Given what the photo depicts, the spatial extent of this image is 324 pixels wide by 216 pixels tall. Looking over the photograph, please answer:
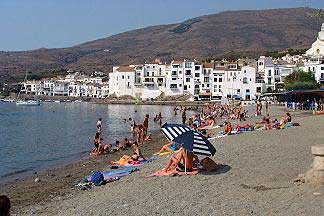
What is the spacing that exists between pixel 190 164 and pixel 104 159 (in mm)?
9271

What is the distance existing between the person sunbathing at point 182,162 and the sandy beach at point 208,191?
577 millimetres

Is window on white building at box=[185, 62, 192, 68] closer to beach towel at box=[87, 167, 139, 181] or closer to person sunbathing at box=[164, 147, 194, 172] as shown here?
beach towel at box=[87, 167, 139, 181]

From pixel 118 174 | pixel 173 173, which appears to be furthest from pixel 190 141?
pixel 118 174

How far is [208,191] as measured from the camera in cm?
1116

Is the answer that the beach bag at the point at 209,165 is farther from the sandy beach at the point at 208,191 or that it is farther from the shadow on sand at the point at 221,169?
the sandy beach at the point at 208,191

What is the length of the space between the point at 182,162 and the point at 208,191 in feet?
8.52

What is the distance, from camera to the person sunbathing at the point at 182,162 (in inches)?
529

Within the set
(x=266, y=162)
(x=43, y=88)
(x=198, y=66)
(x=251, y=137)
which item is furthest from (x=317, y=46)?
(x=43, y=88)

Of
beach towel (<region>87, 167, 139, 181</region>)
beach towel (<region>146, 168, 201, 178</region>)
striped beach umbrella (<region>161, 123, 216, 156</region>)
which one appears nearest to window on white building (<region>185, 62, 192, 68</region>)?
beach towel (<region>87, 167, 139, 181</region>)

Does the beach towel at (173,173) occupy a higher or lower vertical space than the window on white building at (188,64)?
lower

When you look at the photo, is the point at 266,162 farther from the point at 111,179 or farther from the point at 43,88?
the point at 43,88

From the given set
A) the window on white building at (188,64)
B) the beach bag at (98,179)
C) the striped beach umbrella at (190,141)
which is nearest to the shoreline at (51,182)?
the beach bag at (98,179)

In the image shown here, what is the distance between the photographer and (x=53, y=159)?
80.0ft

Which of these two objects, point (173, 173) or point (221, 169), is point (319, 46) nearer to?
point (221, 169)
